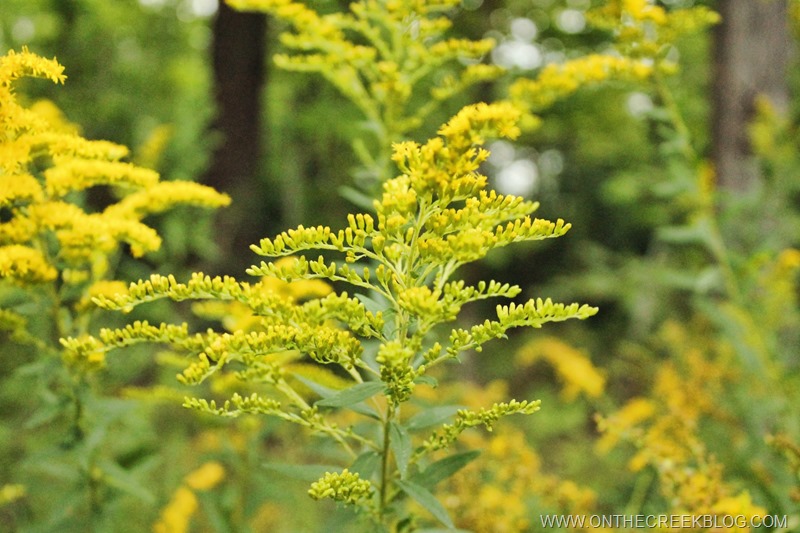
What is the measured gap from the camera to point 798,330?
383 cm

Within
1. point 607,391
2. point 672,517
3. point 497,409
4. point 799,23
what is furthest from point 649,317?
point 497,409

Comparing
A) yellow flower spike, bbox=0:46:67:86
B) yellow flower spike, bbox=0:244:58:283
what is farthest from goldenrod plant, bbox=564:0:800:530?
yellow flower spike, bbox=0:46:67:86

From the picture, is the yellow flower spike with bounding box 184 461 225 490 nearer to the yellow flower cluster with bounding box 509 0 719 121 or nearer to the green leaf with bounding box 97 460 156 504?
the green leaf with bounding box 97 460 156 504

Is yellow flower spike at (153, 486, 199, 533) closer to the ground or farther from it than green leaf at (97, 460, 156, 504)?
closer to the ground

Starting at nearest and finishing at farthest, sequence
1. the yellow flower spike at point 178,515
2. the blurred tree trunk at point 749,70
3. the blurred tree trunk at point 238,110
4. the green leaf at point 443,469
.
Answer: the green leaf at point 443,469 → the yellow flower spike at point 178,515 → the blurred tree trunk at point 749,70 → the blurred tree trunk at point 238,110

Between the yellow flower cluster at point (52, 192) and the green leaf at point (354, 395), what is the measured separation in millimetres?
658

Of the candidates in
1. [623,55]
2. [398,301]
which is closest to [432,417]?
[398,301]

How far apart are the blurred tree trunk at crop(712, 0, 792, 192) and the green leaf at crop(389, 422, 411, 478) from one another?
3259 millimetres

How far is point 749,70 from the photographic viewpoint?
3828mm

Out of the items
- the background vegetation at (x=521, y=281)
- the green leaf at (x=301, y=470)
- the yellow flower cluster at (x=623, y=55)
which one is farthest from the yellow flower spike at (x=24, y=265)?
the yellow flower cluster at (x=623, y=55)

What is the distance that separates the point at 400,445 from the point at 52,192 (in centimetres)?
108

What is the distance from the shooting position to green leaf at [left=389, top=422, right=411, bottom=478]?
1.20 metres

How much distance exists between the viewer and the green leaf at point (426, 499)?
50.2 inches

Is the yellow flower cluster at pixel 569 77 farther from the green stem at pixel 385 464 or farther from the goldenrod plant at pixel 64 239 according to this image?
the green stem at pixel 385 464
